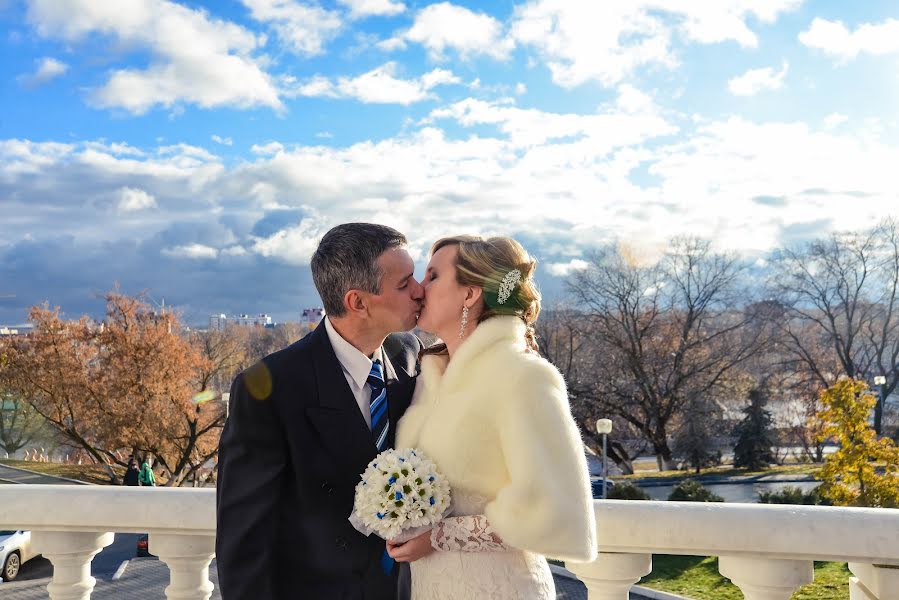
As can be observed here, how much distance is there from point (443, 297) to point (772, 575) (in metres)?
1.57

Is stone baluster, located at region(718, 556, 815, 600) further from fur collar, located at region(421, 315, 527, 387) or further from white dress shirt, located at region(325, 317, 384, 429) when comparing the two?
white dress shirt, located at region(325, 317, 384, 429)

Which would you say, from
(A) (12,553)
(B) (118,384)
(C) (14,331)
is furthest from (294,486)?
(C) (14,331)

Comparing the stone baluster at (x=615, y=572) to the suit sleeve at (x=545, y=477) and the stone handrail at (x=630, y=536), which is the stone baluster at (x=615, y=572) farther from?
the suit sleeve at (x=545, y=477)

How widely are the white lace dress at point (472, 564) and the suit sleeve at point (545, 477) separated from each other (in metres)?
0.18

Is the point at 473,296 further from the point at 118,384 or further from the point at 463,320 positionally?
the point at 118,384

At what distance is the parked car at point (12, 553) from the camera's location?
15141 millimetres

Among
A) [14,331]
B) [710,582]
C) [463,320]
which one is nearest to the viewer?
[463,320]

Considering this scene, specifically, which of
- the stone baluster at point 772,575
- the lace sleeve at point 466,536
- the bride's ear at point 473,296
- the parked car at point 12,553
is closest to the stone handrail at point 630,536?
the stone baluster at point 772,575

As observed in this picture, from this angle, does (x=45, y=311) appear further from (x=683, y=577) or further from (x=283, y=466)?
(x=283, y=466)

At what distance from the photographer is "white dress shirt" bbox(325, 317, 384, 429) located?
7.92 feet

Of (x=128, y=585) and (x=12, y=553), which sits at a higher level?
(x=12, y=553)

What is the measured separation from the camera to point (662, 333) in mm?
37875

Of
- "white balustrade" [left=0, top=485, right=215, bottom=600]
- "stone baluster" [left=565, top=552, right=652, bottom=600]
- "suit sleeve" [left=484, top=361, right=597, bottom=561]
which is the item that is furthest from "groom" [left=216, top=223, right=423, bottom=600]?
"stone baluster" [left=565, top=552, right=652, bottom=600]

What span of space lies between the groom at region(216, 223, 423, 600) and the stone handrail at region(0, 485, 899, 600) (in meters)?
0.61
